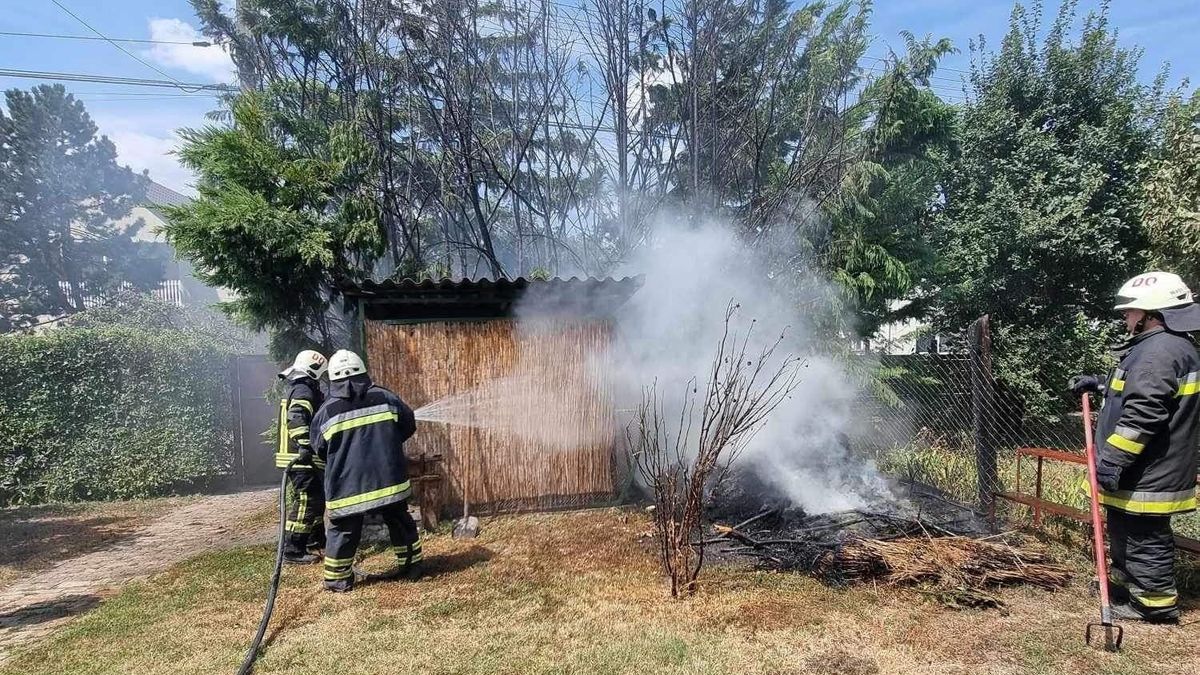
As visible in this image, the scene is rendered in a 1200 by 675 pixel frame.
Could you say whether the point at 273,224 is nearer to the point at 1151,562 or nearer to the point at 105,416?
the point at 105,416

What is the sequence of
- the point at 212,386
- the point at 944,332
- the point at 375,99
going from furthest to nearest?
the point at 944,332
the point at 212,386
the point at 375,99

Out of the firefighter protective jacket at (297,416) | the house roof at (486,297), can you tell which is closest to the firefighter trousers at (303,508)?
the firefighter protective jacket at (297,416)

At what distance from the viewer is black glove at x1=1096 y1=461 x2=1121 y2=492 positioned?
3.89 m

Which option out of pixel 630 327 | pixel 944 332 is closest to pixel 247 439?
pixel 630 327

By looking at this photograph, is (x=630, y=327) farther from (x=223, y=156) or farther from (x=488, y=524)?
(x=223, y=156)

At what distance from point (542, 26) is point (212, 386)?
805 cm

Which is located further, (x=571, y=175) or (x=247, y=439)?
(x=571, y=175)

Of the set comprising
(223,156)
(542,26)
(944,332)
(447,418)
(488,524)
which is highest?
(542,26)

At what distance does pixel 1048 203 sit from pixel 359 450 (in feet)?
37.8

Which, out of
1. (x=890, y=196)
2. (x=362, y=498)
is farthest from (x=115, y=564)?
(x=890, y=196)

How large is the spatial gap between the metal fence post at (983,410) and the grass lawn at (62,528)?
30.7 feet

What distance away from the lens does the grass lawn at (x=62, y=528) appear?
6.34 m

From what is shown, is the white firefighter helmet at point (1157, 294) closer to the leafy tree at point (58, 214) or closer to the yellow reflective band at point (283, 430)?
the yellow reflective band at point (283, 430)

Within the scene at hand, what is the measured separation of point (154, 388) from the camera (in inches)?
368
